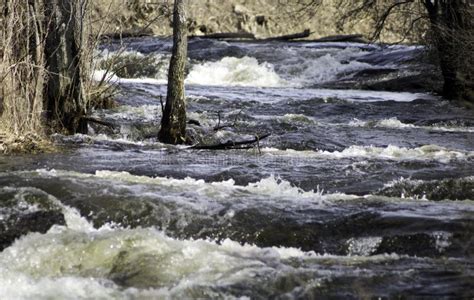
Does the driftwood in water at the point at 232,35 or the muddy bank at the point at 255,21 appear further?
the muddy bank at the point at 255,21

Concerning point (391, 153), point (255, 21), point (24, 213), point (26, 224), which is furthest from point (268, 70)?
point (26, 224)

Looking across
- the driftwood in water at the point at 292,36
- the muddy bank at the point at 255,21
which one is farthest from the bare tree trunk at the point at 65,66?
the muddy bank at the point at 255,21

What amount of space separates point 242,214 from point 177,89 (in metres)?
4.17

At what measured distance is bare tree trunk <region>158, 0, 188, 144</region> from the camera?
32.6 ft

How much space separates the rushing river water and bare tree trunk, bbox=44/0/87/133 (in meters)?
0.38

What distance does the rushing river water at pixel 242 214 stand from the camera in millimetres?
4738

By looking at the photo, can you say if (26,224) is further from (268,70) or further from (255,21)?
(255,21)

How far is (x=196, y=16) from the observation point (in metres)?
36.4

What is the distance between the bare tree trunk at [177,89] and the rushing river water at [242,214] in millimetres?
414

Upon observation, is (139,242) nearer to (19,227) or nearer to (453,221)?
(19,227)

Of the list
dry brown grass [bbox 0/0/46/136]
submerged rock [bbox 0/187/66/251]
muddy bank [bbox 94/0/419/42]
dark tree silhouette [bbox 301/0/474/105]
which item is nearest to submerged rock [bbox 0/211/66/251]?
submerged rock [bbox 0/187/66/251]

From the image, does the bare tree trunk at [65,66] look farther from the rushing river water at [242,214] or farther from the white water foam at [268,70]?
the white water foam at [268,70]

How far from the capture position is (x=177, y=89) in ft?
33.1

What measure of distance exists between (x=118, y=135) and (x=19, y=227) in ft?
17.5
